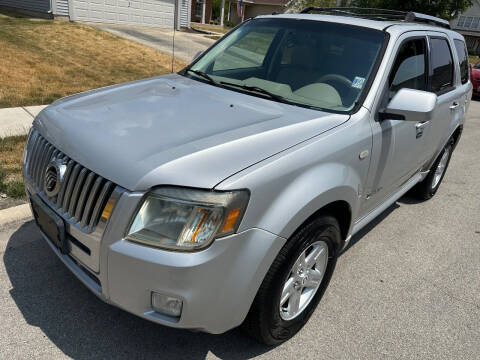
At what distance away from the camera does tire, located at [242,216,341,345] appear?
83.0 inches

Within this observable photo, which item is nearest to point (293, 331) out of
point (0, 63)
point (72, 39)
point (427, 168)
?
point (427, 168)

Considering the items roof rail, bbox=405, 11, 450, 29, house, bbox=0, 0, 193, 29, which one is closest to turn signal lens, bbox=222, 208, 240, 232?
roof rail, bbox=405, 11, 450, 29

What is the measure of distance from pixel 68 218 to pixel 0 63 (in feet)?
25.3

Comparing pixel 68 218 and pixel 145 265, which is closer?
pixel 145 265

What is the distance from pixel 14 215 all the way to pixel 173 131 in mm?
2056

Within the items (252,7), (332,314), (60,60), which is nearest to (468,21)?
(252,7)

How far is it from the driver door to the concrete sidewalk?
4175 millimetres

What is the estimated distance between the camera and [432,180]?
185 inches

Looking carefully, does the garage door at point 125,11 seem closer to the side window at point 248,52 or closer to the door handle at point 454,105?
the side window at point 248,52

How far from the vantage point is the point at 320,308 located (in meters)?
2.85

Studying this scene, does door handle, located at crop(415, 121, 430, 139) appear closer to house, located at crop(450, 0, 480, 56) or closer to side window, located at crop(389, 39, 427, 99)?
side window, located at crop(389, 39, 427, 99)

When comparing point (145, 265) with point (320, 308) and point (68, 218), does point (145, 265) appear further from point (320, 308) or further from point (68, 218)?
point (320, 308)

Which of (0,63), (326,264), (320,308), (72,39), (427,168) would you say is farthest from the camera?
(72,39)

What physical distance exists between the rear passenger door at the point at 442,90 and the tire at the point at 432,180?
0.32 meters
